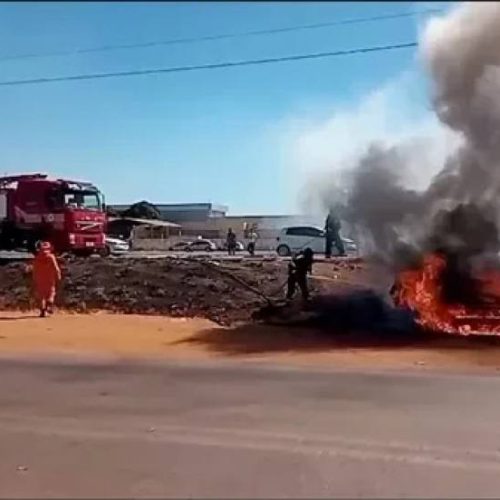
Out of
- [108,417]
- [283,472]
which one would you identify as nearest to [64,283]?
[108,417]

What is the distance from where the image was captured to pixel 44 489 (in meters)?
6.14

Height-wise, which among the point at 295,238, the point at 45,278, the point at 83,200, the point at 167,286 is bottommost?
the point at 167,286

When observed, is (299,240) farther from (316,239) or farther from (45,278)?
(45,278)

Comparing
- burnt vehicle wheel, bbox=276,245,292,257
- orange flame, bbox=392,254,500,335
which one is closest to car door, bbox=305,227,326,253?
burnt vehicle wheel, bbox=276,245,292,257

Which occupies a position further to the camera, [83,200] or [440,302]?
[83,200]

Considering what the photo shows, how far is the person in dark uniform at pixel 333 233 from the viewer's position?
24431mm

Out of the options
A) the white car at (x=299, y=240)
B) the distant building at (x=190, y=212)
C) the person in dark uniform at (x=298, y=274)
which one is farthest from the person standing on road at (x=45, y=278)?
the distant building at (x=190, y=212)

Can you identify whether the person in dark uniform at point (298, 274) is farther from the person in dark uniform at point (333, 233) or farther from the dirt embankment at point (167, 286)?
the person in dark uniform at point (333, 233)

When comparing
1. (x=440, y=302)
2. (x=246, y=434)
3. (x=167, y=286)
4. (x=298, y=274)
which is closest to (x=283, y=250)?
(x=167, y=286)

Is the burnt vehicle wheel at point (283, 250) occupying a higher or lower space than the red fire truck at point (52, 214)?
lower

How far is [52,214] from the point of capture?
31.4 m

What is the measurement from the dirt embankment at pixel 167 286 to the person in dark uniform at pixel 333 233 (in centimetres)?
106

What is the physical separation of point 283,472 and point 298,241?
108ft

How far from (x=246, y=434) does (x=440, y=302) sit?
1139 cm
